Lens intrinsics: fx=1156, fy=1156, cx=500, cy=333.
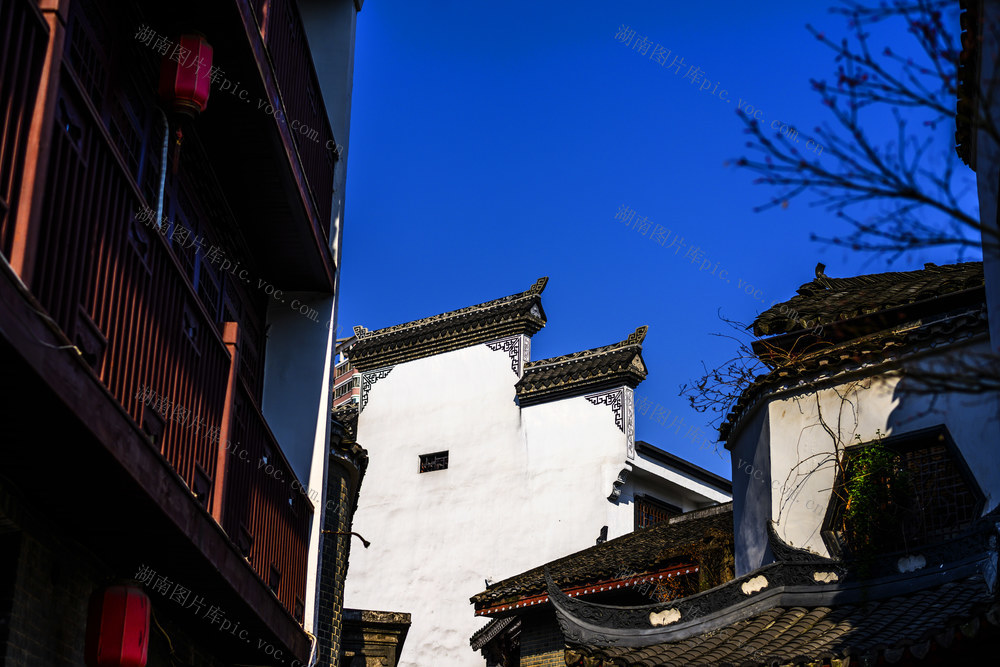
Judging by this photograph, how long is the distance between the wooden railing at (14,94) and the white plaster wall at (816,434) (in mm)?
8178

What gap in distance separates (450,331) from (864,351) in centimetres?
1375

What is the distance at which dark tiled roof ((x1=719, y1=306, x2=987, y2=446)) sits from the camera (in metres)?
10.3

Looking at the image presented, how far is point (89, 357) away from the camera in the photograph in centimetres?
450

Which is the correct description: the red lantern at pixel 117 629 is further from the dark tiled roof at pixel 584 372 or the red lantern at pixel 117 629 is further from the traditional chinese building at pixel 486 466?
the dark tiled roof at pixel 584 372

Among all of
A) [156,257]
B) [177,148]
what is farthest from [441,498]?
[156,257]

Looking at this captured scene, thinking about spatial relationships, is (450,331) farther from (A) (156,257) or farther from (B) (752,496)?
(A) (156,257)

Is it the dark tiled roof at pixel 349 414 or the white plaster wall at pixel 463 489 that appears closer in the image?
the white plaster wall at pixel 463 489

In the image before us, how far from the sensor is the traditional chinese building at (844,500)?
30.0 ft

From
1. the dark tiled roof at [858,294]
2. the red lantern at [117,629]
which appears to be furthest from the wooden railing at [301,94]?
the dark tiled roof at [858,294]

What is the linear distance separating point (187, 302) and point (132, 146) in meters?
1.29

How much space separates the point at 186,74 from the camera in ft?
21.0

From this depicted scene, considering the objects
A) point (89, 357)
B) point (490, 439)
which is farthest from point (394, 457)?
point (89, 357)

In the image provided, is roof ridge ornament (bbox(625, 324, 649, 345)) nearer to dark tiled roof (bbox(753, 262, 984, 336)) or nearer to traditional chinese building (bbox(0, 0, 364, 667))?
dark tiled roof (bbox(753, 262, 984, 336))

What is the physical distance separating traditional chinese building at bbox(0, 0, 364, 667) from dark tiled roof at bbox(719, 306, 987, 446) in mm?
4540
